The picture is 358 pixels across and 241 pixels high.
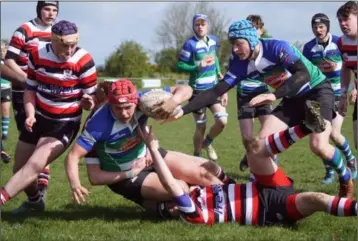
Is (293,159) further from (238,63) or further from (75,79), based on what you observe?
(75,79)

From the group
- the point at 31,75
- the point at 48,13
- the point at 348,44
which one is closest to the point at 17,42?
the point at 48,13

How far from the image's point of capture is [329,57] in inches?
→ 333

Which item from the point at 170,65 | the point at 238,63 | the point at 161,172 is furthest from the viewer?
the point at 170,65

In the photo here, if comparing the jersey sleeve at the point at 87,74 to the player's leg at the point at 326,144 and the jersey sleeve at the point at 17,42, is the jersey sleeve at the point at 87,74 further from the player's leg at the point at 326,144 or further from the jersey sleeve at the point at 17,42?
the player's leg at the point at 326,144

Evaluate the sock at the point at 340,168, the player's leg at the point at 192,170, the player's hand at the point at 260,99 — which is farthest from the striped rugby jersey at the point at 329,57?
the player's leg at the point at 192,170

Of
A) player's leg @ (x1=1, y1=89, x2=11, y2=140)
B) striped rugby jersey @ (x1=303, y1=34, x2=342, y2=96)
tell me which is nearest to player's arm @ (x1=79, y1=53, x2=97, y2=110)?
striped rugby jersey @ (x1=303, y1=34, x2=342, y2=96)

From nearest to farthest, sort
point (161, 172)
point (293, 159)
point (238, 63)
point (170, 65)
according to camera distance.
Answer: point (161, 172)
point (238, 63)
point (293, 159)
point (170, 65)

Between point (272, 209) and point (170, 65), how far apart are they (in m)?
58.9

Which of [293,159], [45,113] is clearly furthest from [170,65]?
[45,113]

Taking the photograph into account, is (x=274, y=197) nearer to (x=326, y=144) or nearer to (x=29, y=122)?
(x=326, y=144)

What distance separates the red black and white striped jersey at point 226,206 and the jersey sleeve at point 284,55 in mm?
1452

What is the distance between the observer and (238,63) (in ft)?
19.9

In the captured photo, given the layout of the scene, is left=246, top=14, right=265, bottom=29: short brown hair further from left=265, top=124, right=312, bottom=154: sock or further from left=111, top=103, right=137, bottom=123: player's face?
left=111, top=103, right=137, bottom=123: player's face

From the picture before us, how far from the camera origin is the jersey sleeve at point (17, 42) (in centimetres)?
664
